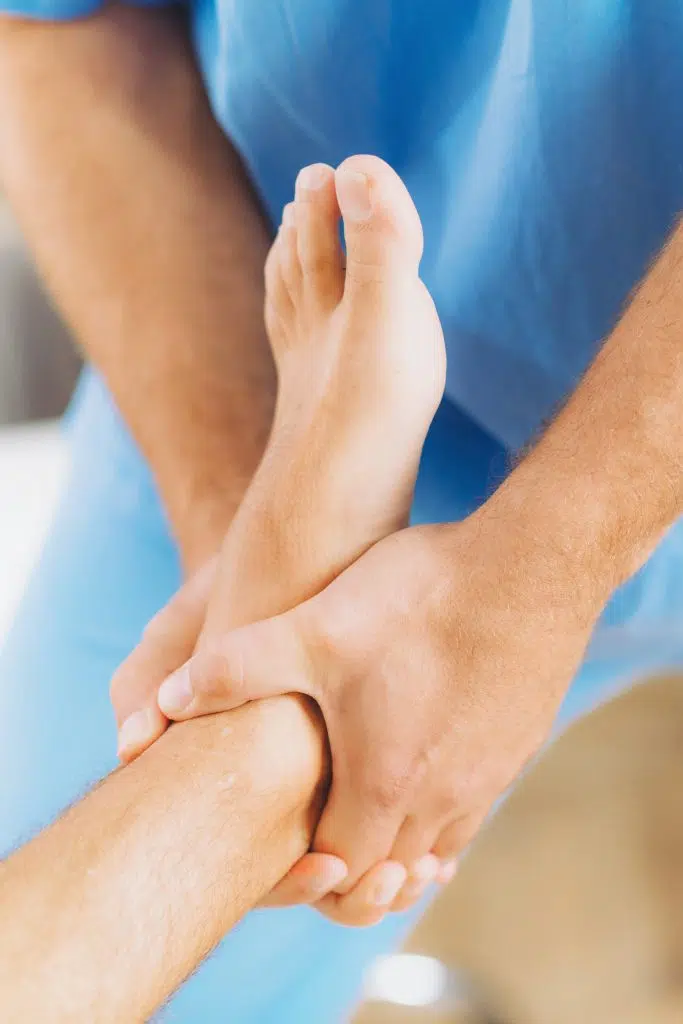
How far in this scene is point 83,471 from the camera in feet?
2.99

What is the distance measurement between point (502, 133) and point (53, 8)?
423mm

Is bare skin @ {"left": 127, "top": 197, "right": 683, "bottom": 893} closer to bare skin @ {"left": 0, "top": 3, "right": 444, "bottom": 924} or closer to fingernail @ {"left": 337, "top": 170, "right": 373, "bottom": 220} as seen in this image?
fingernail @ {"left": 337, "top": 170, "right": 373, "bottom": 220}

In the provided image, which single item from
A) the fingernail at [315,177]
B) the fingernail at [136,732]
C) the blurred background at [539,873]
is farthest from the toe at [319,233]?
the blurred background at [539,873]

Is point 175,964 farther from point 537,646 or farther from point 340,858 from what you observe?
point 537,646

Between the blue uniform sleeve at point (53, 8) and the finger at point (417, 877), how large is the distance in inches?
26.7

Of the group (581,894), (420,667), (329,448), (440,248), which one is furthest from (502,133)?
(581,894)

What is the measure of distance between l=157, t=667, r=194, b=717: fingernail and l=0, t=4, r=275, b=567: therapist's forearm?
0.70ft

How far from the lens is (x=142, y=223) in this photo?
823 mm

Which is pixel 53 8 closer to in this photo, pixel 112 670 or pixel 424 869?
pixel 112 670

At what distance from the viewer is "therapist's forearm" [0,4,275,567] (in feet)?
2.62

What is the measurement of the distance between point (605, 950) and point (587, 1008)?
3.2 inches

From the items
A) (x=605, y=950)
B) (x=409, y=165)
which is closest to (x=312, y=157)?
(x=409, y=165)

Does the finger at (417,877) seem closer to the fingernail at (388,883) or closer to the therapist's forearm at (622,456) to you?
the fingernail at (388,883)

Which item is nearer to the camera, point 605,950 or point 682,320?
point 682,320
